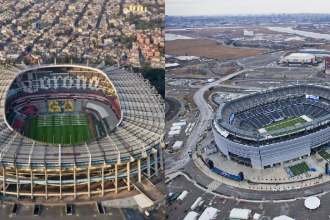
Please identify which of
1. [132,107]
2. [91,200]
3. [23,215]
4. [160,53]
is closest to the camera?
[23,215]

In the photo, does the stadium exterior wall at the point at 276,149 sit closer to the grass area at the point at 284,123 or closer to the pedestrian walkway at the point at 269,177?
the pedestrian walkway at the point at 269,177

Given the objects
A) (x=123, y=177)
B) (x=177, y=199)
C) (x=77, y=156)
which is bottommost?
(x=177, y=199)

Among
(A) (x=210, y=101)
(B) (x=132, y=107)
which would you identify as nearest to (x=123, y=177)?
(B) (x=132, y=107)

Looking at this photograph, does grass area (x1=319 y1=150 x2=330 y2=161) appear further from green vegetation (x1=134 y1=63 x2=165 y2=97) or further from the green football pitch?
green vegetation (x1=134 y1=63 x2=165 y2=97)

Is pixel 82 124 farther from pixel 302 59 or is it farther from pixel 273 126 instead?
pixel 302 59

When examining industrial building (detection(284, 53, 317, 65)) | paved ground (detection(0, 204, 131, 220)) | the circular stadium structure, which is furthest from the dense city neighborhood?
paved ground (detection(0, 204, 131, 220))

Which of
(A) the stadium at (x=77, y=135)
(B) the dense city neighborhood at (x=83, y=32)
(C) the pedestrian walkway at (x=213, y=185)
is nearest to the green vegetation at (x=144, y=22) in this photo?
(B) the dense city neighborhood at (x=83, y=32)

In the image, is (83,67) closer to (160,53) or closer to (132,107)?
(132,107)
